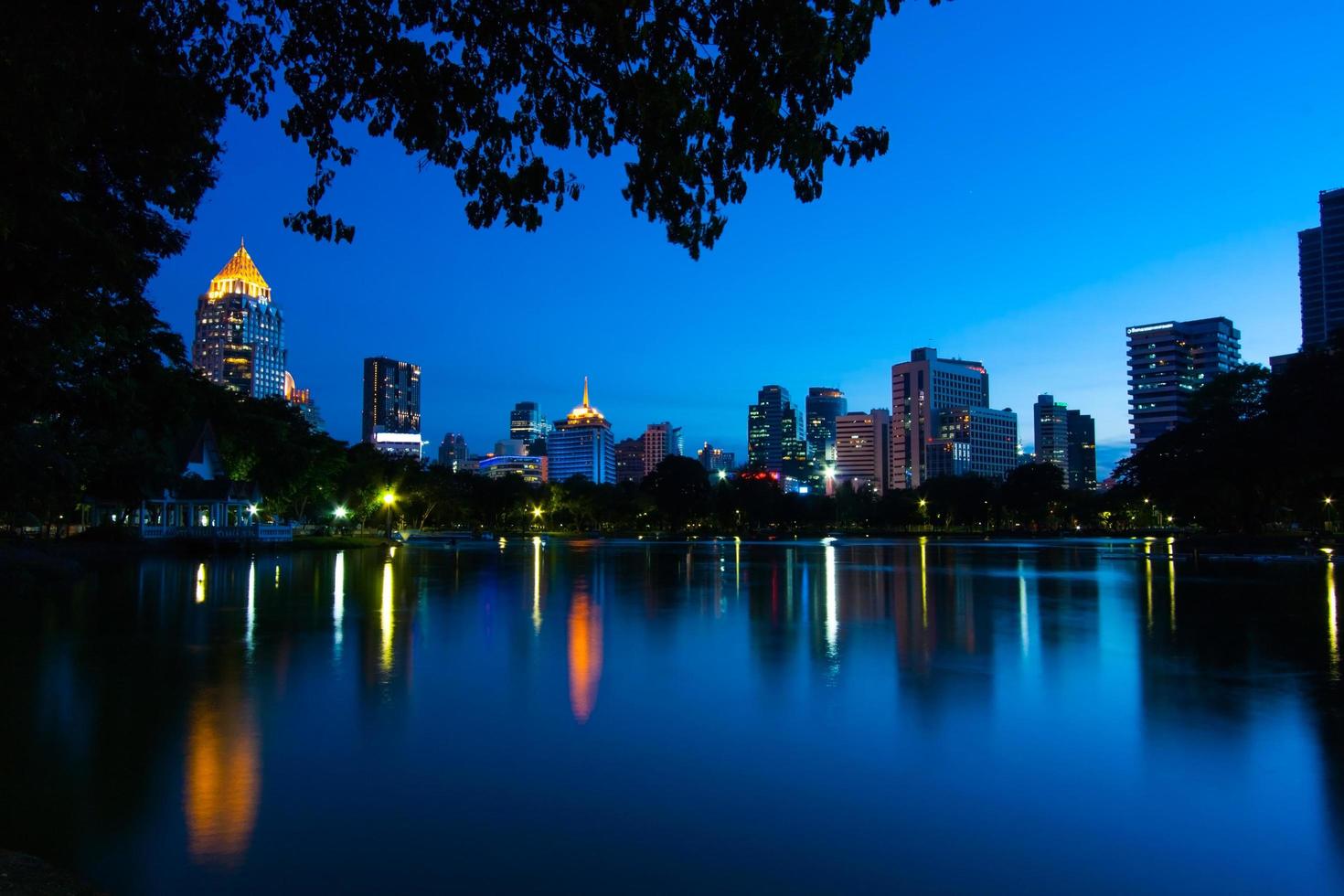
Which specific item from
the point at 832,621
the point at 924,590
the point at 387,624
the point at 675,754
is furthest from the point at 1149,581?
the point at 675,754

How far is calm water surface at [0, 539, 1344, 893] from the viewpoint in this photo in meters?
5.36

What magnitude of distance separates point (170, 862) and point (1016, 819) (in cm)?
523

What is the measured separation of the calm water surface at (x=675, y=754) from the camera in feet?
17.6

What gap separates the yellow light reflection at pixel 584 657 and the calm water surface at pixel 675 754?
91 mm

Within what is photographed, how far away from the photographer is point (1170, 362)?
17462cm

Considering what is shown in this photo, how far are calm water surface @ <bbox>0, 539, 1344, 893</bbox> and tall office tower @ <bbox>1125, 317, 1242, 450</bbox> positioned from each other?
179 metres

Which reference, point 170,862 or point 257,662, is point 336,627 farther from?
point 170,862

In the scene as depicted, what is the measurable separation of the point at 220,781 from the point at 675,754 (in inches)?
137

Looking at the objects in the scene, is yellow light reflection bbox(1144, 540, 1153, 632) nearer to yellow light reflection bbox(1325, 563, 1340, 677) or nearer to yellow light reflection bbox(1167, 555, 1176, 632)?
yellow light reflection bbox(1167, 555, 1176, 632)

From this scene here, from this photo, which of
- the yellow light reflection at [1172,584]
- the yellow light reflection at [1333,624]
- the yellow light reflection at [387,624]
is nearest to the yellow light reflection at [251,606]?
the yellow light reflection at [387,624]

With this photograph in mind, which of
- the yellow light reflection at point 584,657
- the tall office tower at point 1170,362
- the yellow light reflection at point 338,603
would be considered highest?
the tall office tower at point 1170,362

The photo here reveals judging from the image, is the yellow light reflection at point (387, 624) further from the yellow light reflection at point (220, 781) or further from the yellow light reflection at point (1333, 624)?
the yellow light reflection at point (1333, 624)

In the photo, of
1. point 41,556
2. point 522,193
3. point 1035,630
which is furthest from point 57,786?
point 41,556

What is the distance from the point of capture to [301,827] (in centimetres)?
590
